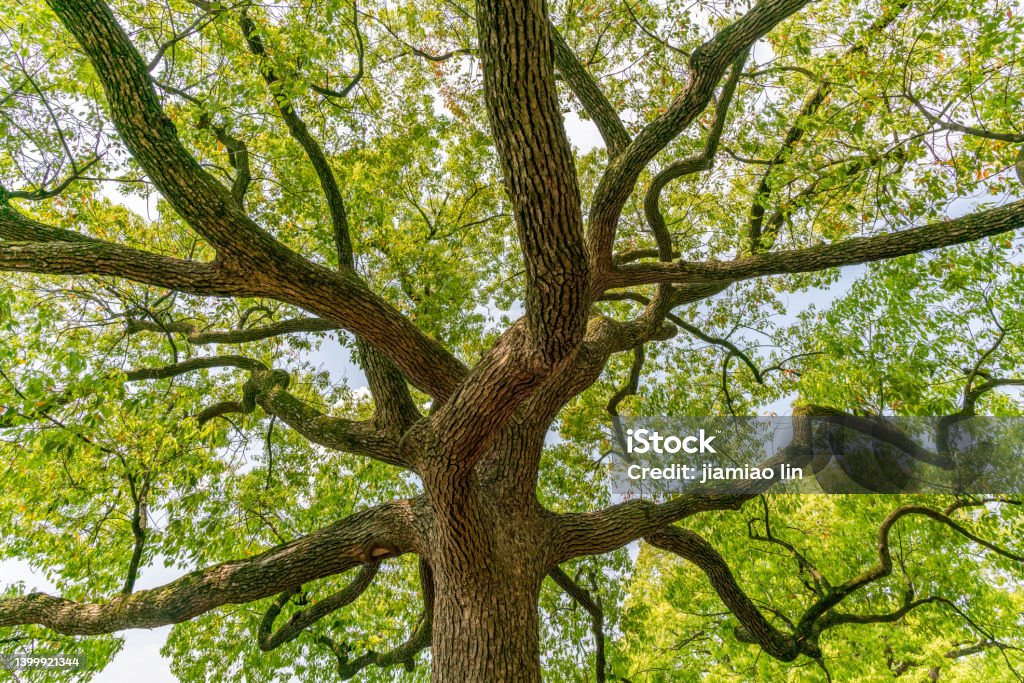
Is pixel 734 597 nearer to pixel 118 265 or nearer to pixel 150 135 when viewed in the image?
pixel 118 265

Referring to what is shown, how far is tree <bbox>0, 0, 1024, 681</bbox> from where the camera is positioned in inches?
162

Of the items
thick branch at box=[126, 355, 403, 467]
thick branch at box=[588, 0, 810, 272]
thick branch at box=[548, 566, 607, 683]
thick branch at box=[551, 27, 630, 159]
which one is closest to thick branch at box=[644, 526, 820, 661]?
thick branch at box=[548, 566, 607, 683]

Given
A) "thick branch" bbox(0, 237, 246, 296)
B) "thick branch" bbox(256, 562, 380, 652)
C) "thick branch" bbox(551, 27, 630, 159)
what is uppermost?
"thick branch" bbox(551, 27, 630, 159)

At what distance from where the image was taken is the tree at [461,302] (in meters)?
4.11

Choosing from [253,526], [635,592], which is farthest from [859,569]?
[253,526]

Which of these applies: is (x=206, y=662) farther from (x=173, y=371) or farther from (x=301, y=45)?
(x=301, y=45)

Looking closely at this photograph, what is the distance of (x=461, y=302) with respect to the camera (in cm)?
816

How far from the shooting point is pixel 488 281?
9539 millimetres

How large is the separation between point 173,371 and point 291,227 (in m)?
2.54

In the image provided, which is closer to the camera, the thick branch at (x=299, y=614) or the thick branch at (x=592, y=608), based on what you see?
the thick branch at (x=299, y=614)

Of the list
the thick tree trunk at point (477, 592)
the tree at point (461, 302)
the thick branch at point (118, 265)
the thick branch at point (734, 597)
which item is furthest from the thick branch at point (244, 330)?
the thick branch at point (734, 597)

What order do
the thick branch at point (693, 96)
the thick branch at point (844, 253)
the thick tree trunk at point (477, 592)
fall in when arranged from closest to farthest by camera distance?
the thick branch at point (844, 253) → the thick tree trunk at point (477, 592) → the thick branch at point (693, 96)

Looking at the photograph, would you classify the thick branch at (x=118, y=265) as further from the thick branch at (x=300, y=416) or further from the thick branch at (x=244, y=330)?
the thick branch at (x=244, y=330)

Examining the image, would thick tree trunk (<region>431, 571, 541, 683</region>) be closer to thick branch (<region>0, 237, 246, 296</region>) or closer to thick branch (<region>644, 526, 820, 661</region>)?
thick branch (<region>644, 526, 820, 661</region>)
